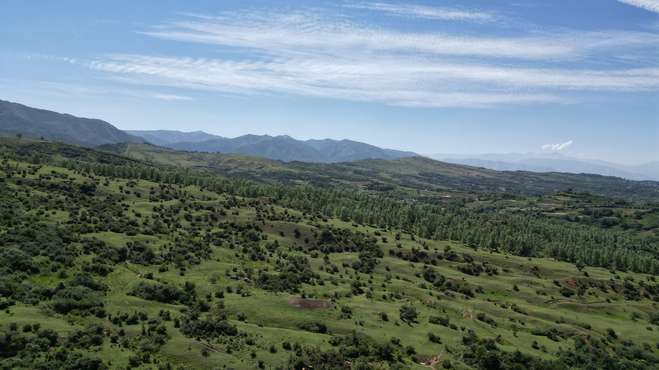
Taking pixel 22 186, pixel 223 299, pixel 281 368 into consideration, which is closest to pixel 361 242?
pixel 223 299

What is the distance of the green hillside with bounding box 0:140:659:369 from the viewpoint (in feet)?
266

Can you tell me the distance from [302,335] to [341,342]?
302 inches

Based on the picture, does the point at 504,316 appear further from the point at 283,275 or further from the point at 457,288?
the point at 283,275

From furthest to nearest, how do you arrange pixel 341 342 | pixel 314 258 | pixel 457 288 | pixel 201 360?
pixel 314 258 < pixel 457 288 < pixel 341 342 < pixel 201 360

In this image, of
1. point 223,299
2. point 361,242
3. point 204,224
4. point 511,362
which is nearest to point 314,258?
point 361,242

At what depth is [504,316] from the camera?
130m

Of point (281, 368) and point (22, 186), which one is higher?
point (22, 186)

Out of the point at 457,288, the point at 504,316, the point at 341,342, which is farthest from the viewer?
the point at 457,288

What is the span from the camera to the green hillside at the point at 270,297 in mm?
80938

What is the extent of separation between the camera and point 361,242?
189m

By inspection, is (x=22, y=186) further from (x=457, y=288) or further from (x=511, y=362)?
(x=511, y=362)

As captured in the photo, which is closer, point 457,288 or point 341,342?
point 341,342

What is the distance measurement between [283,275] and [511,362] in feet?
203

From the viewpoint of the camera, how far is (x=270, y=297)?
111312 mm
